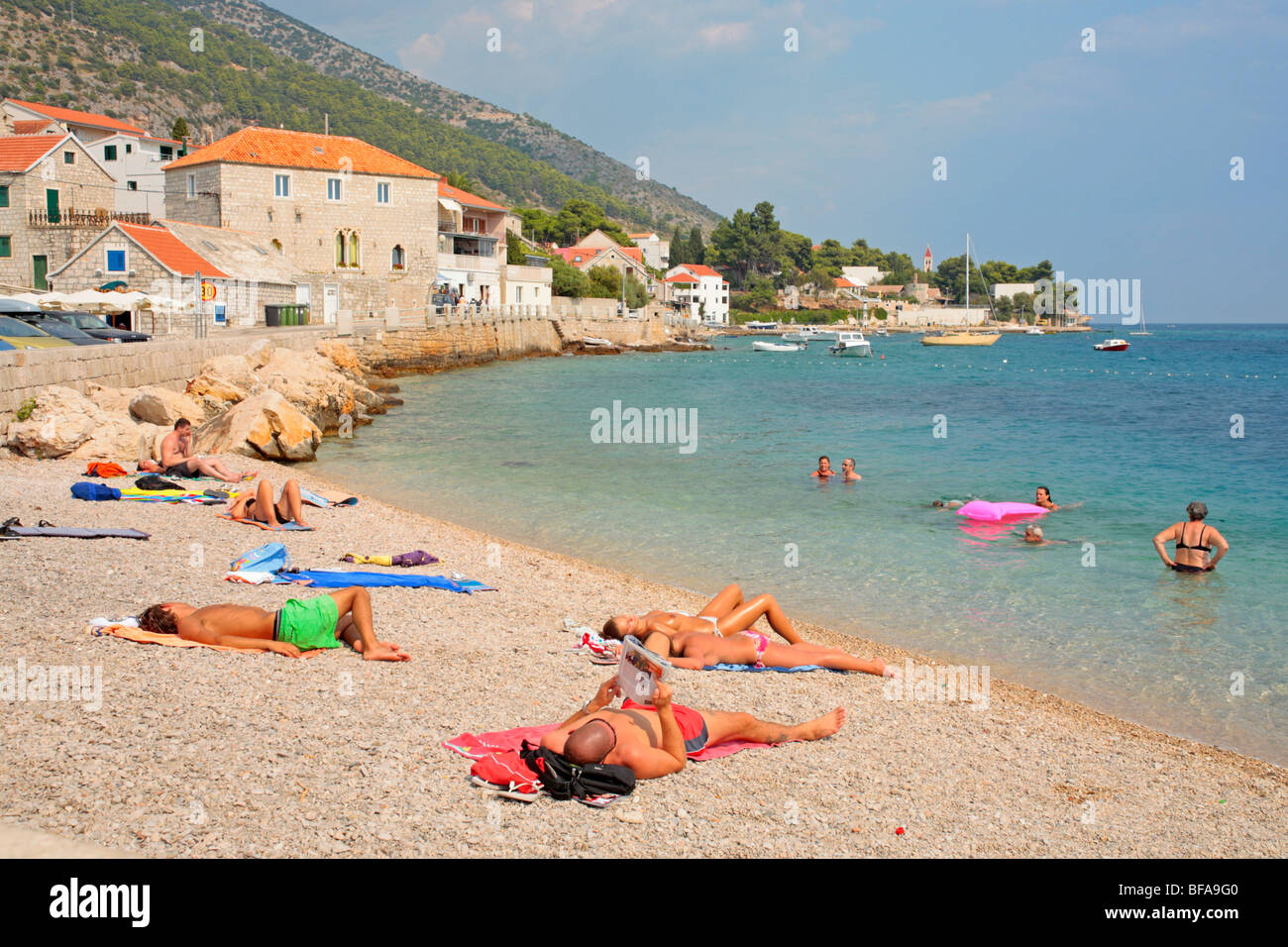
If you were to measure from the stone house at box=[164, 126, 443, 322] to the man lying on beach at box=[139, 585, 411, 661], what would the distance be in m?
44.5

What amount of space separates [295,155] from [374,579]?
4972 centimetres

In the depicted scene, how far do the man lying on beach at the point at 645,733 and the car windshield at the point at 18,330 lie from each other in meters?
19.1

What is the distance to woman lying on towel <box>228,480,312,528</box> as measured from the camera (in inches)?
479

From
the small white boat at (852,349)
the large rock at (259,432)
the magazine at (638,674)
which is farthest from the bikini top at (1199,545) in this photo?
the small white boat at (852,349)

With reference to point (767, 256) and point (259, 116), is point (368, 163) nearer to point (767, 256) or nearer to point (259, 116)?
point (259, 116)

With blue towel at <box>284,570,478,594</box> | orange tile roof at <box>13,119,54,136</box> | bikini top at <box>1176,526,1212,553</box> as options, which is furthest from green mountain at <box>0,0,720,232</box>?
bikini top at <box>1176,526,1212,553</box>

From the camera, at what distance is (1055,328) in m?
186

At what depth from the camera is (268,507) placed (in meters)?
12.2

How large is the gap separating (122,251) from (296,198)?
19086 mm

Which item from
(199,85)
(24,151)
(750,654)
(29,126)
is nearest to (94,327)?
(24,151)

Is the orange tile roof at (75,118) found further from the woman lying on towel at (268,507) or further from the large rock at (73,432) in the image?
the woman lying on towel at (268,507)

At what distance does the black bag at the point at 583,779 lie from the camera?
5066 mm

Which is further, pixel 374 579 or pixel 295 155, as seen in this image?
pixel 295 155

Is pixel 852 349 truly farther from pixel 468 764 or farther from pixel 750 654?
pixel 468 764
